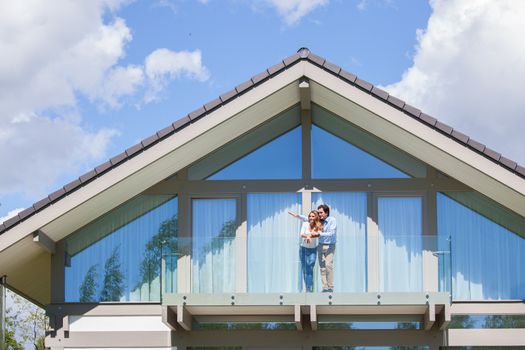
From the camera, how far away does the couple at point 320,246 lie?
18125 millimetres

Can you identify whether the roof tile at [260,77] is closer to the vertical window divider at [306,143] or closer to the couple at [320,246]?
the vertical window divider at [306,143]

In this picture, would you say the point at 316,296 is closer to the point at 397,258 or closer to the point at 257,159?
Answer: the point at 397,258

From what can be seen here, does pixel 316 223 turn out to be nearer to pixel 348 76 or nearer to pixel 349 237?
pixel 349 237

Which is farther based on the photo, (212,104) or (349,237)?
(349,237)

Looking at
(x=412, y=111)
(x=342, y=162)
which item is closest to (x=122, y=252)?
(x=342, y=162)

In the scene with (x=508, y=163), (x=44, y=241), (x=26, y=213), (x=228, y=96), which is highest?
(x=228, y=96)

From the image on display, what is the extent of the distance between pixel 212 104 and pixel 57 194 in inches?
111

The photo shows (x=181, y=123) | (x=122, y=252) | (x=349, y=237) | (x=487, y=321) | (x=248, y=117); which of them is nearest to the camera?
(x=181, y=123)

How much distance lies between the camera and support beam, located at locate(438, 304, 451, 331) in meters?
17.8

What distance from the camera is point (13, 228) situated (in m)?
17.8

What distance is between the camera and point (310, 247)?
1827cm

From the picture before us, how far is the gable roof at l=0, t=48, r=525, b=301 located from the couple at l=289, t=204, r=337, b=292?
6.07 feet

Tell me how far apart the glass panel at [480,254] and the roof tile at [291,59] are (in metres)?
3.50

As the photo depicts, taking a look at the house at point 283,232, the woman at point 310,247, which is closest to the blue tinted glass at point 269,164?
the house at point 283,232
